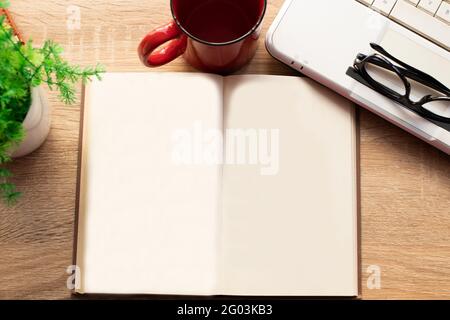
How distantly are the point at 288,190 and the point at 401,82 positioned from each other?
0.18m

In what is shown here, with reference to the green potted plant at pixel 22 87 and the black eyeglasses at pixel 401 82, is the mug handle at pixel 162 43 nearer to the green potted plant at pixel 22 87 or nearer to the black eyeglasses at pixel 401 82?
the green potted plant at pixel 22 87

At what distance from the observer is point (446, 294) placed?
62 centimetres

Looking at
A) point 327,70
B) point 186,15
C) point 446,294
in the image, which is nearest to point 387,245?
point 446,294

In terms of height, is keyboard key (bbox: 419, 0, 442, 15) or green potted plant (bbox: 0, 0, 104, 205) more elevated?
keyboard key (bbox: 419, 0, 442, 15)

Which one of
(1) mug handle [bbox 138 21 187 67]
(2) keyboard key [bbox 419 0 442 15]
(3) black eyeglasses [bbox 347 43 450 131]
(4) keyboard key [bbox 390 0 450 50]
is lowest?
(3) black eyeglasses [bbox 347 43 450 131]

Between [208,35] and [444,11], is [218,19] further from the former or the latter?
[444,11]

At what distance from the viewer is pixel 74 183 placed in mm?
630

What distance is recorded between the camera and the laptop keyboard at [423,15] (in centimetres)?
62

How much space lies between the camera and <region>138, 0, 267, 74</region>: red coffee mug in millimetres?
569

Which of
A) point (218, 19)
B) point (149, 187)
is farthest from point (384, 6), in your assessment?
point (149, 187)

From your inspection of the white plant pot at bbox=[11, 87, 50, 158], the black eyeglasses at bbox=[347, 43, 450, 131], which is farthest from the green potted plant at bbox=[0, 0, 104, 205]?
the black eyeglasses at bbox=[347, 43, 450, 131]

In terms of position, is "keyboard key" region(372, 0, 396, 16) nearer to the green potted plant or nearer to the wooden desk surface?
the wooden desk surface

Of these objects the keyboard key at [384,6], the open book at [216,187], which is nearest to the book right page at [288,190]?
the open book at [216,187]
